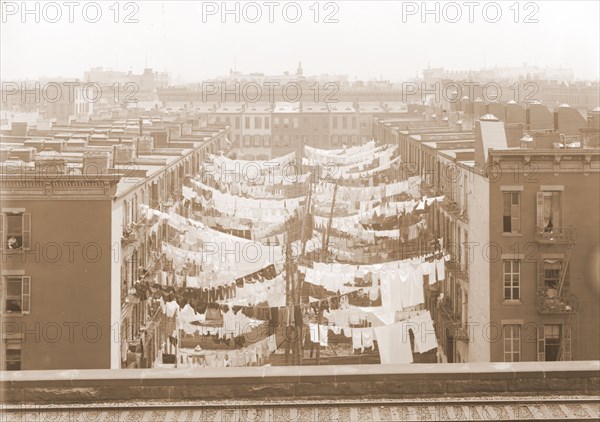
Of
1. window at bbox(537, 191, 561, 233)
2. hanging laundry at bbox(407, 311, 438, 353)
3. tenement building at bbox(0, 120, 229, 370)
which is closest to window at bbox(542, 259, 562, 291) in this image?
window at bbox(537, 191, 561, 233)

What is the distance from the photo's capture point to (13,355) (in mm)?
20219

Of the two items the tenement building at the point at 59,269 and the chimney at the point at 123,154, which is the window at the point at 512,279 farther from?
the chimney at the point at 123,154

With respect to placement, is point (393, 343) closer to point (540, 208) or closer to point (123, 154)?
point (540, 208)

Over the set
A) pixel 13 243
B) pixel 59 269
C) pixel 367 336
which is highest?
pixel 13 243

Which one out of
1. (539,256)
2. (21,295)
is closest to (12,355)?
(21,295)

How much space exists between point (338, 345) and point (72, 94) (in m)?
62.6

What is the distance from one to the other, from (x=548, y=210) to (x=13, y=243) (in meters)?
12.5

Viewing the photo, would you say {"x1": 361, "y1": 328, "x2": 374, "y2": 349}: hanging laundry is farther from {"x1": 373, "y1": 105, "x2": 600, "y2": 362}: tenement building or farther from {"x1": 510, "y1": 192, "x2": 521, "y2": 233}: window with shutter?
{"x1": 510, "y1": 192, "x2": 521, "y2": 233}: window with shutter

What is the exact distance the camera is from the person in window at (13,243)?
20406mm

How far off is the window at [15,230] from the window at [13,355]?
2.04 metres

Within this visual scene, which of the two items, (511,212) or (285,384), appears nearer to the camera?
(285,384)

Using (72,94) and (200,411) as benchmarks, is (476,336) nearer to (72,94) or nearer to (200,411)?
(200,411)

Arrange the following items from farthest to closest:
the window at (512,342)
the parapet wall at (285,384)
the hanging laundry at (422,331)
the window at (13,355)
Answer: the hanging laundry at (422,331)
the window at (512,342)
the window at (13,355)
the parapet wall at (285,384)

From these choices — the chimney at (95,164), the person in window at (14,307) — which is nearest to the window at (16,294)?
the person in window at (14,307)
